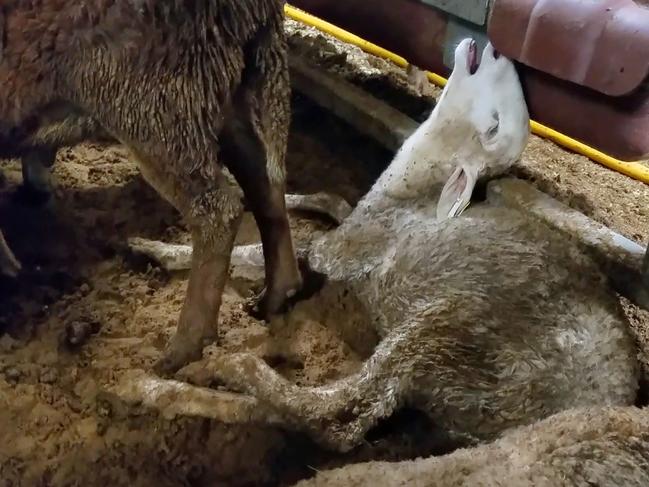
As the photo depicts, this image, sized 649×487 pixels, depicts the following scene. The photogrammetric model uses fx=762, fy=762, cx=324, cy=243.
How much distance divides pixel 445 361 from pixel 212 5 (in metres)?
1.12

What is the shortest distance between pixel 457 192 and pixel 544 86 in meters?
0.42

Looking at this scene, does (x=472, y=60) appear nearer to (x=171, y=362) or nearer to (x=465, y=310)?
(x=465, y=310)

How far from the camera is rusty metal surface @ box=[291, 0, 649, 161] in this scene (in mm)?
2156

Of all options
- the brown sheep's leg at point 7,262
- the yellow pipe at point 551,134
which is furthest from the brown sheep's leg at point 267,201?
the yellow pipe at point 551,134

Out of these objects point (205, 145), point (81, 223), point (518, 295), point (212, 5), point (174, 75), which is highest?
point (212, 5)

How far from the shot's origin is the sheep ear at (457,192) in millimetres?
2436

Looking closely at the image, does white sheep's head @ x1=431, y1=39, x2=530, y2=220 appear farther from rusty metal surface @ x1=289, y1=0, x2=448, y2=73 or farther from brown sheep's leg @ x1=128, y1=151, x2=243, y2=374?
brown sheep's leg @ x1=128, y1=151, x2=243, y2=374

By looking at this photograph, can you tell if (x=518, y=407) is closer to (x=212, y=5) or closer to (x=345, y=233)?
(x=345, y=233)

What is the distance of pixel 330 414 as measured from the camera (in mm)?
2004

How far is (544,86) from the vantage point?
2.39m

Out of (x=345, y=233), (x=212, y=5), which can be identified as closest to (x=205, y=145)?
(x=212, y=5)

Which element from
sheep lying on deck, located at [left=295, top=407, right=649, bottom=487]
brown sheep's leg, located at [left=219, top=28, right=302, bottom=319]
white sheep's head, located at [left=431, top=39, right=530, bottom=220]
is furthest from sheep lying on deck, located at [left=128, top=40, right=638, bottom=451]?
sheep lying on deck, located at [left=295, top=407, right=649, bottom=487]

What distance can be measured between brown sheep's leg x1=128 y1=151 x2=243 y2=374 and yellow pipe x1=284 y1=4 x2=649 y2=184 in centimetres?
146

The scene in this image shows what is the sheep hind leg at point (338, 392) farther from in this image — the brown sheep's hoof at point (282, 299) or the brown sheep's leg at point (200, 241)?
the brown sheep's hoof at point (282, 299)
